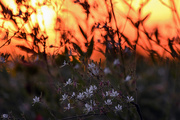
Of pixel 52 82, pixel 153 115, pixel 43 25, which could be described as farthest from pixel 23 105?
pixel 153 115

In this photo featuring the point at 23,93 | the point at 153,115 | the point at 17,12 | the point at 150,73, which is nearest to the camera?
the point at 17,12

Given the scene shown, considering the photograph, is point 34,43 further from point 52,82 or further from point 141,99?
point 141,99

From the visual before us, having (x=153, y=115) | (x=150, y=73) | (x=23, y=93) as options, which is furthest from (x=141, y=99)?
(x=23, y=93)

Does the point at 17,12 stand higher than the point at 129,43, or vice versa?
the point at 17,12

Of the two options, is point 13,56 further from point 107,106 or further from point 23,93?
point 107,106

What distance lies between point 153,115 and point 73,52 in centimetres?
104

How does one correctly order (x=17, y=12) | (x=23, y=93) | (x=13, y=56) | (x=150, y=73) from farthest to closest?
(x=150, y=73), (x=23, y=93), (x=13, y=56), (x=17, y=12)

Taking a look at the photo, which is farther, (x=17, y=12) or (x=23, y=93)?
(x=23, y=93)

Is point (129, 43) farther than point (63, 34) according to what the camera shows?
No

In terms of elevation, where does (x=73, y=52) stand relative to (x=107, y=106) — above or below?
above

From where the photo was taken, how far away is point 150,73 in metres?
2.93

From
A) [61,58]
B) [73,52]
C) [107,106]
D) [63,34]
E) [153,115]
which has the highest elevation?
[63,34]

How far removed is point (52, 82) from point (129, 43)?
25.7 inches

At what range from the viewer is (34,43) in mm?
1870
